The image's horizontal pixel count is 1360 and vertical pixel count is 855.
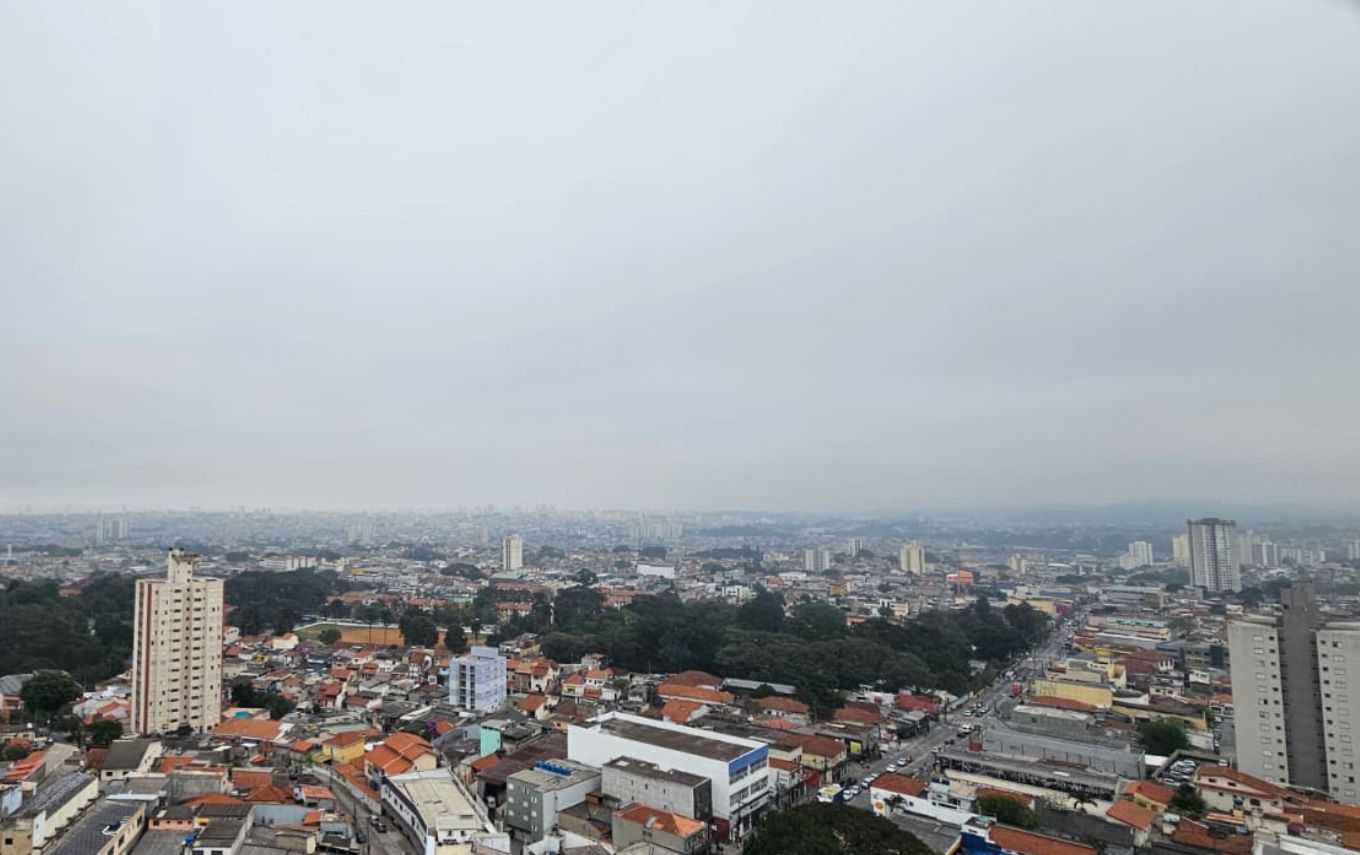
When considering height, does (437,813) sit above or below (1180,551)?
above

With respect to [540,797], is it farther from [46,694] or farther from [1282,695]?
[1282,695]

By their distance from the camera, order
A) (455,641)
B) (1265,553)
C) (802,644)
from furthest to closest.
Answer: (1265,553) → (455,641) → (802,644)

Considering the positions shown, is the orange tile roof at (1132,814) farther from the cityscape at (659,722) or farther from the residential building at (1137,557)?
the residential building at (1137,557)

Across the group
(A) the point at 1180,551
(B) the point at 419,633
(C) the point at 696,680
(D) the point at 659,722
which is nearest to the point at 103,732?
(D) the point at 659,722

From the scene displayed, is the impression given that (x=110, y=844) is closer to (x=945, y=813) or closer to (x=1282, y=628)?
(x=945, y=813)

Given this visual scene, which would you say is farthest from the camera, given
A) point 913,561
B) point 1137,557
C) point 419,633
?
point 1137,557

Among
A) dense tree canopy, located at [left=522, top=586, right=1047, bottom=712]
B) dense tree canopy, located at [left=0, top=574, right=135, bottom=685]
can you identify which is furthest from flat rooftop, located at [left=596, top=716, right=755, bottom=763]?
dense tree canopy, located at [left=0, top=574, right=135, bottom=685]

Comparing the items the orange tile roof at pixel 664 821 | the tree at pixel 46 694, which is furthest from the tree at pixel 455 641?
the orange tile roof at pixel 664 821
